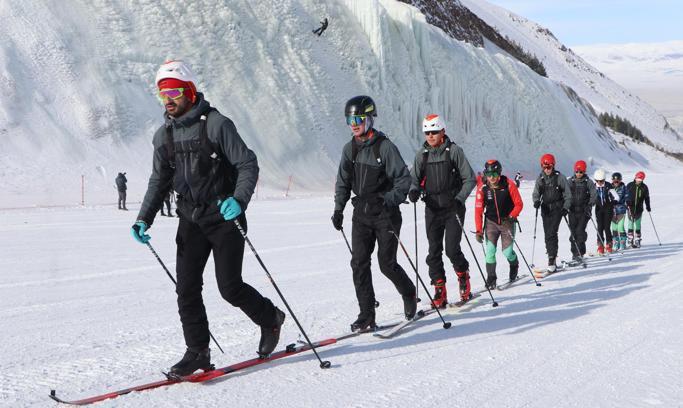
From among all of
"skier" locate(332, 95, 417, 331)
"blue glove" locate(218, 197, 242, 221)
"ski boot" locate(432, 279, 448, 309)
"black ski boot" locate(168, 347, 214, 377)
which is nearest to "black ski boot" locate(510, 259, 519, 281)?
"ski boot" locate(432, 279, 448, 309)

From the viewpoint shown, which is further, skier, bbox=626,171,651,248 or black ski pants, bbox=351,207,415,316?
skier, bbox=626,171,651,248

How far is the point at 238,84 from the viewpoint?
39.2 m

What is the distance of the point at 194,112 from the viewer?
4762 mm

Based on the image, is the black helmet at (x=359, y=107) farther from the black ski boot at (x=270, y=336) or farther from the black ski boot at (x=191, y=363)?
the black ski boot at (x=191, y=363)

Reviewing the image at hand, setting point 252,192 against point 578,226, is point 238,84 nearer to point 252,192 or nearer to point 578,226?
point 578,226

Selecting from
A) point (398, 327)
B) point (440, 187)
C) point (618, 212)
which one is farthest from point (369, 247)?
point (618, 212)

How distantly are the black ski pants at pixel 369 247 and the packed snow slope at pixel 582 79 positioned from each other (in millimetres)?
116438

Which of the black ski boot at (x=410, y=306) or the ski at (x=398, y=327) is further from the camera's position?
the black ski boot at (x=410, y=306)

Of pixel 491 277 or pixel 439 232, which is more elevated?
pixel 439 232

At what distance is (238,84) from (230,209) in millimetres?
35591

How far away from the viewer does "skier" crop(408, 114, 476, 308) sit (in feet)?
25.1

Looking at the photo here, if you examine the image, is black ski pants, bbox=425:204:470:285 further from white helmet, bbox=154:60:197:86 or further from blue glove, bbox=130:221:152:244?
white helmet, bbox=154:60:197:86

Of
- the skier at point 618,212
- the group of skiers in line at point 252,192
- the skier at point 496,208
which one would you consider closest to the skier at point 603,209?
the skier at point 618,212

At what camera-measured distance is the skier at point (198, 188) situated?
4734mm
